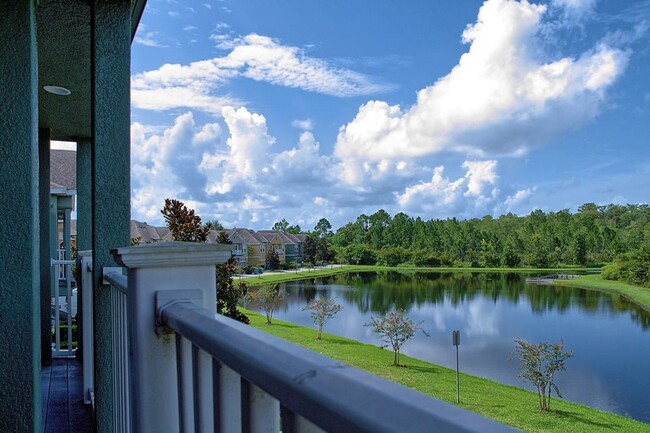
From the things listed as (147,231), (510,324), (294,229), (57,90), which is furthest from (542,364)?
(294,229)

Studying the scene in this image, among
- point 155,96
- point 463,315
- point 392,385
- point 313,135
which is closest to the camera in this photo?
point 392,385

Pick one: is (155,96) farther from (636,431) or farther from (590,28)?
(590,28)

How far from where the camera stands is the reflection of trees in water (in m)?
25.0

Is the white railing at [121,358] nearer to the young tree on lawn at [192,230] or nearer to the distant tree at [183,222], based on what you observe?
the young tree on lawn at [192,230]

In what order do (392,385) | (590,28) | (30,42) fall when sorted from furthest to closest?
(590,28) → (30,42) → (392,385)

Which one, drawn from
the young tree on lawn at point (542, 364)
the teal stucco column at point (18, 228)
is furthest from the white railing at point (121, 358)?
the young tree on lawn at point (542, 364)

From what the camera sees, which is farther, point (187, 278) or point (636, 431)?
point (636, 431)

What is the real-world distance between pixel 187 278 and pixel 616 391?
48.7 feet

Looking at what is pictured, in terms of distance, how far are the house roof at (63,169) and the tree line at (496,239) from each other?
119ft

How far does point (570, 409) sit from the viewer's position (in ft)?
35.7

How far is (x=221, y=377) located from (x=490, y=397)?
11.6 m

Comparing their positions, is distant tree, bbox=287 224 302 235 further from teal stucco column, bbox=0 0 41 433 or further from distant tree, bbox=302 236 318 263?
teal stucco column, bbox=0 0 41 433

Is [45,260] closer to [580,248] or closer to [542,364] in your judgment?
[542,364]

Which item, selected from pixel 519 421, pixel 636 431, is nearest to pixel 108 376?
pixel 519 421
